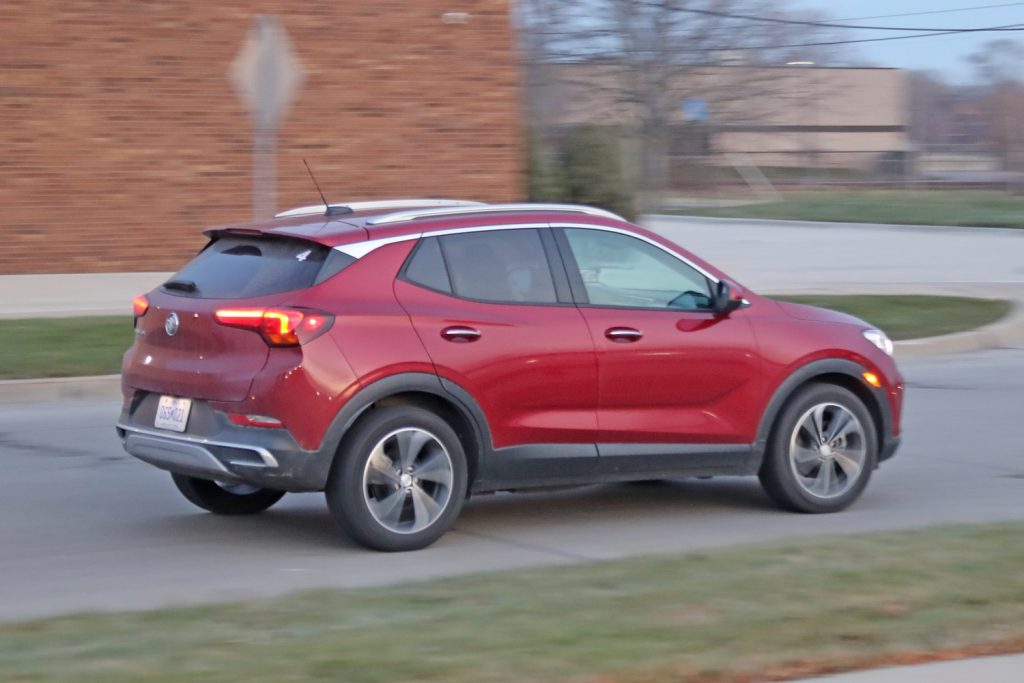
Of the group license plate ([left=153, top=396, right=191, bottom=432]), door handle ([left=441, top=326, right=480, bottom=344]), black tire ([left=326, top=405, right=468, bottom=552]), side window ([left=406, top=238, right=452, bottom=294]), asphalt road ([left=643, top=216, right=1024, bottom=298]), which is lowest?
asphalt road ([left=643, top=216, right=1024, bottom=298])

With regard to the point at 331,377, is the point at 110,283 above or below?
below

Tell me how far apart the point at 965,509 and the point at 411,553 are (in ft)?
10.6

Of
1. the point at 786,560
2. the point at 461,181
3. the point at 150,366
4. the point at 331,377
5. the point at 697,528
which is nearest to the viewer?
the point at 786,560

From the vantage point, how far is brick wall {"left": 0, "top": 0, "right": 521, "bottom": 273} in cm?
2080

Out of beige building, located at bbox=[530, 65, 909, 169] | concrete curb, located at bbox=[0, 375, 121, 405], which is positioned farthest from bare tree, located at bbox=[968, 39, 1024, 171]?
concrete curb, located at bbox=[0, 375, 121, 405]

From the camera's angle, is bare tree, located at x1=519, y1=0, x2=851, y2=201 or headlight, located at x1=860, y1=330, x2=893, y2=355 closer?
headlight, located at x1=860, y1=330, x2=893, y2=355

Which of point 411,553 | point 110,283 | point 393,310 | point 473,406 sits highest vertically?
point 393,310

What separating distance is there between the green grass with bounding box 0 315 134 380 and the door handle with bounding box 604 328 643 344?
6.68 m

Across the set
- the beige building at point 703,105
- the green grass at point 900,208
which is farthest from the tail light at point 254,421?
the green grass at point 900,208

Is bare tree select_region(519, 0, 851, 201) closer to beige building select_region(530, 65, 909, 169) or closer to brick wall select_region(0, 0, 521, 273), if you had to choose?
beige building select_region(530, 65, 909, 169)

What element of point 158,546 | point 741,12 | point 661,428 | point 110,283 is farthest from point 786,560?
point 741,12

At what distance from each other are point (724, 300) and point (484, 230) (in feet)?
4.39

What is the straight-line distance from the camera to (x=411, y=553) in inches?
282

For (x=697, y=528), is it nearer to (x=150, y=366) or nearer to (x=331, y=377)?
(x=331, y=377)
